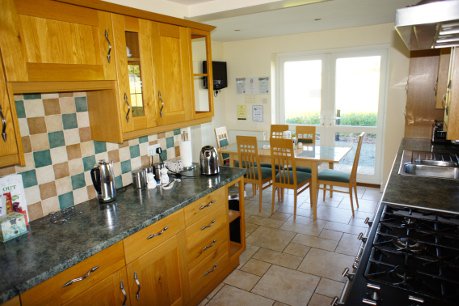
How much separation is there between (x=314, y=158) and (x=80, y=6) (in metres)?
2.77

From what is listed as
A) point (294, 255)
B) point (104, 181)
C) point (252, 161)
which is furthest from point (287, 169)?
point (104, 181)

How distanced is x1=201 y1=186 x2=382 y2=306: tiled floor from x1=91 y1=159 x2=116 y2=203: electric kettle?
1085 millimetres

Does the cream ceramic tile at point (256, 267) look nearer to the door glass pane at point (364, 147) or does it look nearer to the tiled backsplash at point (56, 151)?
the tiled backsplash at point (56, 151)

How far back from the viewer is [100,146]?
2.23 meters

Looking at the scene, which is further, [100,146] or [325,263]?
[325,263]

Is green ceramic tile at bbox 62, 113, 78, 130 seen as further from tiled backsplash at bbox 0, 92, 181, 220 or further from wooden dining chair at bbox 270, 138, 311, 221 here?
wooden dining chair at bbox 270, 138, 311, 221

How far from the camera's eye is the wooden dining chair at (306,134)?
4582 millimetres

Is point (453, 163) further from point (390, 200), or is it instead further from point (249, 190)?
point (249, 190)

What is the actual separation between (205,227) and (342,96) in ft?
11.6

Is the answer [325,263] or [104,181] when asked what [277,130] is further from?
[104,181]

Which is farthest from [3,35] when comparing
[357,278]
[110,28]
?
[357,278]

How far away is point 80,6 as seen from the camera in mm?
1711

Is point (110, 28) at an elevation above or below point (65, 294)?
above

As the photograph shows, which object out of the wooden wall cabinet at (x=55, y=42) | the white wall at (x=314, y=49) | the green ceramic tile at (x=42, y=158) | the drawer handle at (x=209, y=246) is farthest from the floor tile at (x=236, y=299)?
the white wall at (x=314, y=49)
